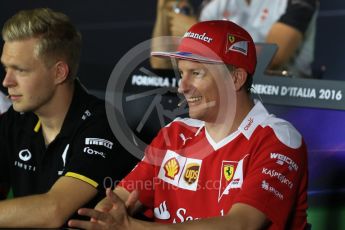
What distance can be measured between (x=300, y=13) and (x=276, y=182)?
112cm

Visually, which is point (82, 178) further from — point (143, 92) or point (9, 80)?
point (143, 92)

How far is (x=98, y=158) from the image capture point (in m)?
2.50

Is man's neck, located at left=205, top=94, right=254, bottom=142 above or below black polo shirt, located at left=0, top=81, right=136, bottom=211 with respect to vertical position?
above

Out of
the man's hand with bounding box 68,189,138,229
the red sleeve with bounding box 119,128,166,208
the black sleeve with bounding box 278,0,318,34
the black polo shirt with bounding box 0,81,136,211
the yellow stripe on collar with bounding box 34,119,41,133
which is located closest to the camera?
the man's hand with bounding box 68,189,138,229

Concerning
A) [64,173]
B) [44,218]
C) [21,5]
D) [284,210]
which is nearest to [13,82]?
[64,173]

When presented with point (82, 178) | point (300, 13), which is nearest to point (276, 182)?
point (82, 178)

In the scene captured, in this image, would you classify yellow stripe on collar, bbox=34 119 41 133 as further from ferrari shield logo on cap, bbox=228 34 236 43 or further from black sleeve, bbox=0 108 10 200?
ferrari shield logo on cap, bbox=228 34 236 43

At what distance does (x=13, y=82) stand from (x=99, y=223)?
2.66 feet

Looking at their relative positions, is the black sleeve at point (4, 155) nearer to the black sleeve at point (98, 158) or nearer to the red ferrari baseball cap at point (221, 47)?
the black sleeve at point (98, 158)

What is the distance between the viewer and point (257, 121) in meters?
2.22

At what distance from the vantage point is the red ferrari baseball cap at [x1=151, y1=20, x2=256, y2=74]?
7.30 ft

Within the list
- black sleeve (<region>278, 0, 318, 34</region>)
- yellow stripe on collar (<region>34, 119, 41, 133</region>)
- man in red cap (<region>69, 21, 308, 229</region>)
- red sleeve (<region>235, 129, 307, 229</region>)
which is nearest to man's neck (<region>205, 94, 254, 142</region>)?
man in red cap (<region>69, 21, 308, 229</region>)

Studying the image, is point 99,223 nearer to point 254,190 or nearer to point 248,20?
point 254,190

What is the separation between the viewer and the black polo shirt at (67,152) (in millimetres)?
2480
